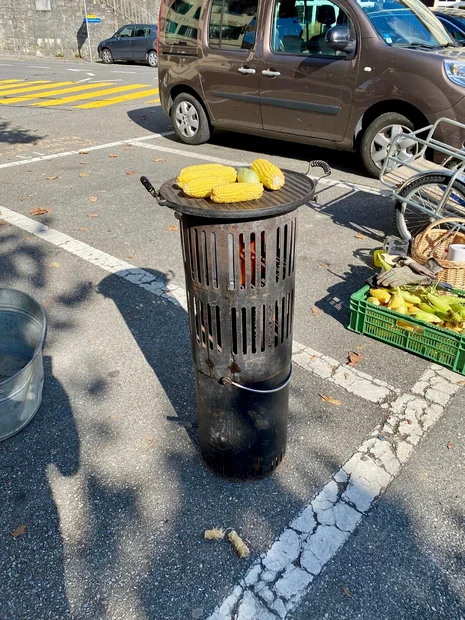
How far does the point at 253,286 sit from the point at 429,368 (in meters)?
1.85

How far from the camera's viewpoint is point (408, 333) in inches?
133

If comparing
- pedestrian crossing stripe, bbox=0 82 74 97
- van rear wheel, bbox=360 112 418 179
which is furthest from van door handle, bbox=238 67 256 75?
pedestrian crossing stripe, bbox=0 82 74 97

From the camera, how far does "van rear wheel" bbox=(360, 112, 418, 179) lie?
20.5ft

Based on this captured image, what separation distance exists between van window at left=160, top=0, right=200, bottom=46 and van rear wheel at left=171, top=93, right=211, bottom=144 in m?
0.84

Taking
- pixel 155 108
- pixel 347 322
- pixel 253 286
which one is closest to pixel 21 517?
pixel 253 286

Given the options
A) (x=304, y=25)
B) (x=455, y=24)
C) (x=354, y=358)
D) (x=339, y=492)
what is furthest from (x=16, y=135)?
(x=455, y=24)

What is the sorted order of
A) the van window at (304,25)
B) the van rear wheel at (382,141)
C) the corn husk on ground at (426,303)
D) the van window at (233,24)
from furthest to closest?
the van window at (233,24) → the van window at (304,25) → the van rear wheel at (382,141) → the corn husk on ground at (426,303)

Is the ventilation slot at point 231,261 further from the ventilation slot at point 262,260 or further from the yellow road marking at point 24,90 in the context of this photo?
the yellow road marking at point 24,90

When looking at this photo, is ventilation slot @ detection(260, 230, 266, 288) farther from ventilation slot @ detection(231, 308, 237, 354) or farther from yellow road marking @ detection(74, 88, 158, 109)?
yellow road marking @ detection(74, 88, 158, 109)

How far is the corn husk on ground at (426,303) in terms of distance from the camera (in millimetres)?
3330

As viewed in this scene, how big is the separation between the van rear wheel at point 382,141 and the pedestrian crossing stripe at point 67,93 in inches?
309

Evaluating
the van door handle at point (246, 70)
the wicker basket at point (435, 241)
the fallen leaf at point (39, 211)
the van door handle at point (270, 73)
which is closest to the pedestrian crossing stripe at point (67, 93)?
the van door handle at point (246, 70)

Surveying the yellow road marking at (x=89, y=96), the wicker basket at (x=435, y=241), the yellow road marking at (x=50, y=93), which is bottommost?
the yellow road marking at (x=89, y=96)

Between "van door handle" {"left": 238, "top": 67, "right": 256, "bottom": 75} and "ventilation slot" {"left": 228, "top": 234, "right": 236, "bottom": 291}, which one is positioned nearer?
"ventilation slot" {"left": 228, "top": 234, "right": 236, "bottom": 291}
